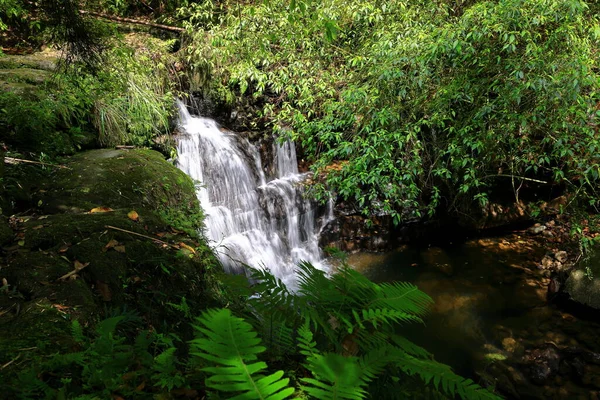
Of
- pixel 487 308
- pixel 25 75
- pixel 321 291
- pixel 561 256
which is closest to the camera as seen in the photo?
pixel 321 291

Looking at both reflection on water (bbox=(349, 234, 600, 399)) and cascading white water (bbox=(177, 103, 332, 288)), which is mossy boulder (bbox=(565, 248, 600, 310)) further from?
cascading white water (bbox=(177, 103, 332, 288))

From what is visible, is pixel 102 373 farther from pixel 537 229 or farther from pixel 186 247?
pixel 537 229

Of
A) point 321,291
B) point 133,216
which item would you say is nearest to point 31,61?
point 133,216

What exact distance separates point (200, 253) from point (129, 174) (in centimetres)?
191

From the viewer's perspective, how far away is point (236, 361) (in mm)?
981

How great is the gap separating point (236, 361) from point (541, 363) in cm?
553

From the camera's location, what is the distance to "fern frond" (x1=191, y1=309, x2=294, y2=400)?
94 cm

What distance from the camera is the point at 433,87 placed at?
18.7 feet

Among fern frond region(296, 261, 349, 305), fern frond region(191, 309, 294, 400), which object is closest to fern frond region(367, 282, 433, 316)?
fern frond region(296, 261, 349, 305)

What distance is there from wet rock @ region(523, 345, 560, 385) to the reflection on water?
9cm

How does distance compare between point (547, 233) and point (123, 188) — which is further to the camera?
point (547, 233)

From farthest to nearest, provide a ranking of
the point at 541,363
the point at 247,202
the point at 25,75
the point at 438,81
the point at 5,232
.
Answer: the point at 247,202 → the point at 438,81 → the point at 25,75 → the point at 541,363 → the point at 5,232

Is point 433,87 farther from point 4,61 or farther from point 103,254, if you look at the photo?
point 4,61

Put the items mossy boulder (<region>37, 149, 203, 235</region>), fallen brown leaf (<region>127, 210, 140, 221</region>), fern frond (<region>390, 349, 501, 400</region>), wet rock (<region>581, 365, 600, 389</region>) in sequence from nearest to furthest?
fern frond (<region>390, 349, 501, 400</region>), fallen brown leaf (<region>127, 210, 140, 221</region>), mossy boulder (<region>37, 149, 203, 235</region>), wet rock (<region>581, 365, 600, 389</region>)
